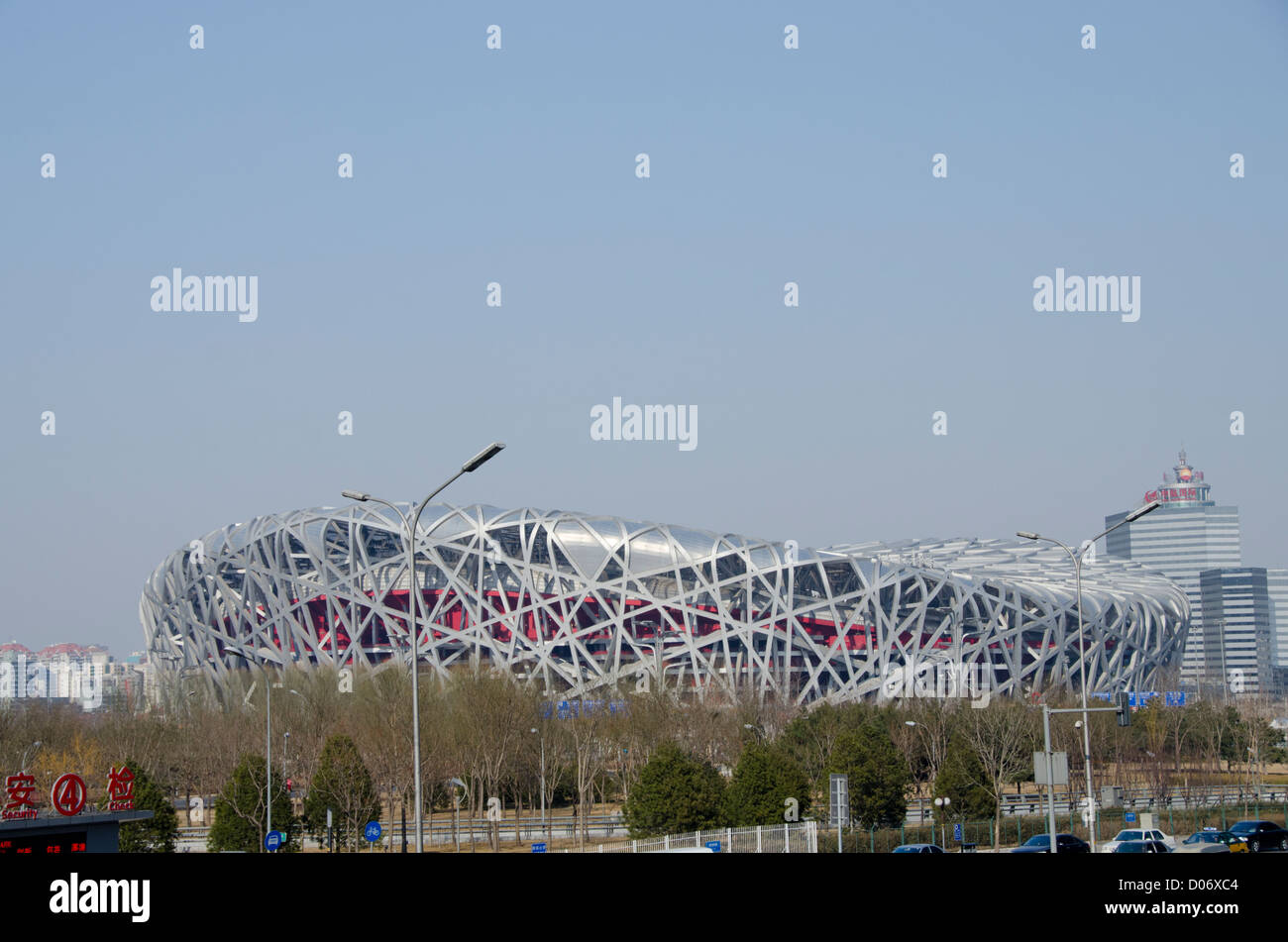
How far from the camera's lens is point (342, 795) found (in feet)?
145

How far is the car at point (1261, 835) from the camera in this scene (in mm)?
34781

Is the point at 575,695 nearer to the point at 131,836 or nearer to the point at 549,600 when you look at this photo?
the point at 549,600

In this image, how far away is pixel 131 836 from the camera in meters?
40.9

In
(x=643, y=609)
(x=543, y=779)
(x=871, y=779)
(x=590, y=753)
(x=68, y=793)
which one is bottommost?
(x=543, y=779)

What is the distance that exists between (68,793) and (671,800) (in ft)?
59.4

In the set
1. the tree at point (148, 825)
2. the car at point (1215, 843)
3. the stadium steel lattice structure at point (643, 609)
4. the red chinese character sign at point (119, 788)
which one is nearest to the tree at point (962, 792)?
the car at point (1215, 843)

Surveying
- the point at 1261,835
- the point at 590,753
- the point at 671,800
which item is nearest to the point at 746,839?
the point at 671,800

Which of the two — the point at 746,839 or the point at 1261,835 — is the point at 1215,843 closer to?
the point at 1261,835

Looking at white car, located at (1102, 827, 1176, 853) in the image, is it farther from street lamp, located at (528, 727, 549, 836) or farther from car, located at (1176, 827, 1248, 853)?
street lamp, located at (528, 727, 549, 836)

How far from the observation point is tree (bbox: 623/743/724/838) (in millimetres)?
40438

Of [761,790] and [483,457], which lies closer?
[483,457]

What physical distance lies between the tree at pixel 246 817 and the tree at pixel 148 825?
1549 mm
